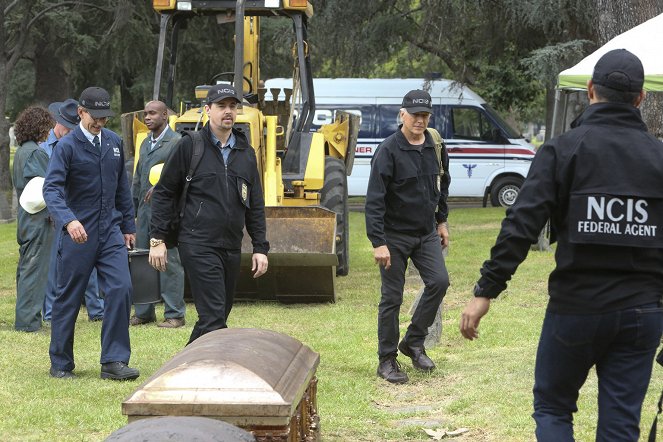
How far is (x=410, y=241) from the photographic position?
7898 millimetres

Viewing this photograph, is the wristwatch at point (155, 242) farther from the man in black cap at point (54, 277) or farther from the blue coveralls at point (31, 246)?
the blue coveralls at point (31, 246)

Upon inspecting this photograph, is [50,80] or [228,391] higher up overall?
[50,80]

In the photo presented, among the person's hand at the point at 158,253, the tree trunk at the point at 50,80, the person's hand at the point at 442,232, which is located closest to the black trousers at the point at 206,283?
the person's hand at the point at 158,253

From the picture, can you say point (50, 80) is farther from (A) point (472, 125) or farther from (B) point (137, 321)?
(B) point (137, 321)

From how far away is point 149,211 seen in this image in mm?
10570

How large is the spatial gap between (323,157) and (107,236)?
5505 millimetres

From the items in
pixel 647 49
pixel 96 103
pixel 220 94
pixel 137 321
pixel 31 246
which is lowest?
pixel 137 321

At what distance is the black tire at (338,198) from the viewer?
13.3 metres

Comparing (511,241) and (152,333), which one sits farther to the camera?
(152,333)

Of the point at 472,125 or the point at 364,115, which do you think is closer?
the point at 472,125

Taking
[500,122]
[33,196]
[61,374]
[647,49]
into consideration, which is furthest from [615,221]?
[500,122]

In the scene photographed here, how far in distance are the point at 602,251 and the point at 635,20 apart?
903 cm

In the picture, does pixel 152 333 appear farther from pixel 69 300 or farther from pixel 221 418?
pixel 221 418

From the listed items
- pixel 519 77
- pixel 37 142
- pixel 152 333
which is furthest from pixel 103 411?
pixel 519 77
